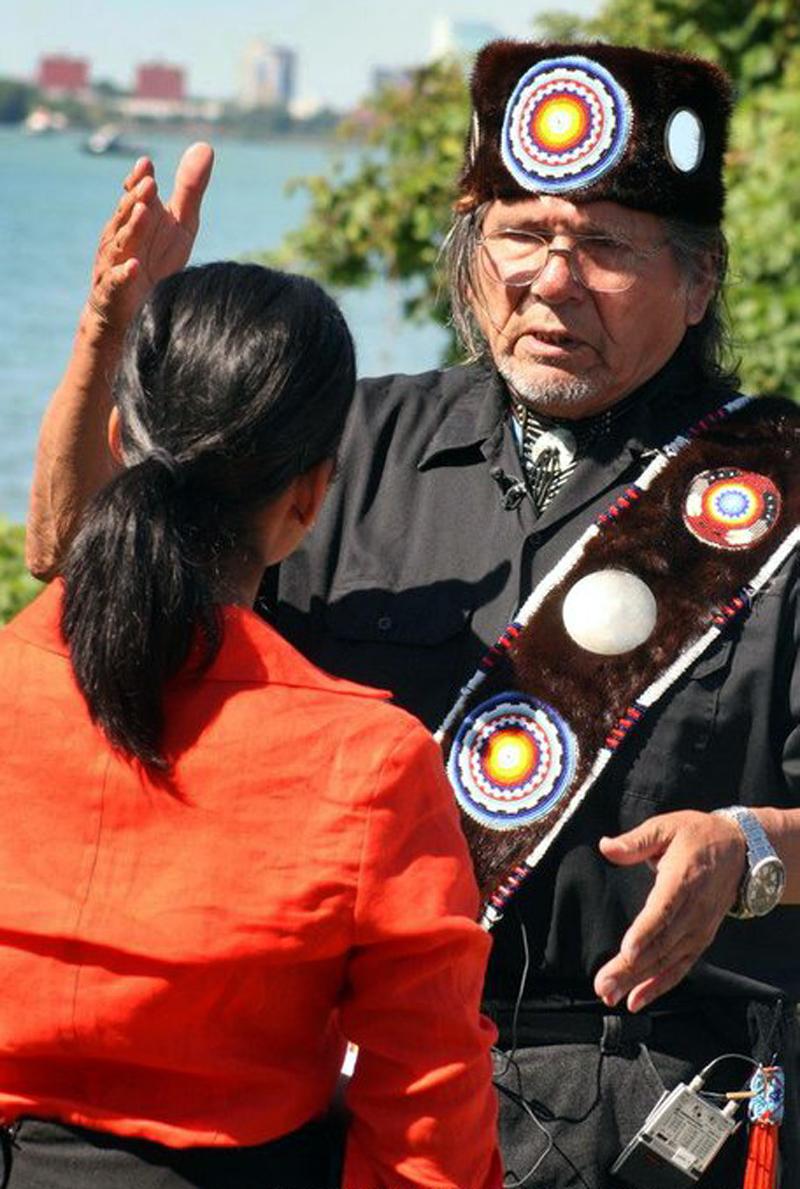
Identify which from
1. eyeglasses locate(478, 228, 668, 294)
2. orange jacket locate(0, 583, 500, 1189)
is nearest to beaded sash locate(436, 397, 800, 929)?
eyeglasses locate(478, 228, 668, 294)

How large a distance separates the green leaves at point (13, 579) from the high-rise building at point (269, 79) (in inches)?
Result: 2994

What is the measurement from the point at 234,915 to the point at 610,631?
1011mm

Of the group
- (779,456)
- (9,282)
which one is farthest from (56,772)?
(9,282)

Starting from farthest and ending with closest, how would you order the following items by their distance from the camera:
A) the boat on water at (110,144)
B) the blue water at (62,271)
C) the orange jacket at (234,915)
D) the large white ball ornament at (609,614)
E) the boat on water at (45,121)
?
the boat on water at (45,121) → the boat on water at (110,144) → the blue water at (62,271) → the large white ball ornament at (609,614) → the orange jacket at (234,915)

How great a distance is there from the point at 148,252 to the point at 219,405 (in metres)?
0.79

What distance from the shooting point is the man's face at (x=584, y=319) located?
3.27 meters

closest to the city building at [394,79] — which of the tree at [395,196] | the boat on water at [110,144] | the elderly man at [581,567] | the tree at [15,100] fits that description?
the tree at [395,196]

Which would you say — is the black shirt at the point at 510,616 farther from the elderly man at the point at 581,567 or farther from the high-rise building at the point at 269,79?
the high-rise building at the point at 269,79

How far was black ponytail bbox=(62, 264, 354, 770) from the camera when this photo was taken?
229 cm

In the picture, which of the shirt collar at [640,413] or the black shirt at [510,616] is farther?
the shirt collar at [640,413]

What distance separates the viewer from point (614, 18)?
10977 mm

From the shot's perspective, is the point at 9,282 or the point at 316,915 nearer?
the point at 316,915

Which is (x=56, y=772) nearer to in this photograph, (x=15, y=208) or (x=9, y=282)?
(x=9, y=282)

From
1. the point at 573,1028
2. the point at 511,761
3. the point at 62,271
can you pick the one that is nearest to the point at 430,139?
the point at 511,761
